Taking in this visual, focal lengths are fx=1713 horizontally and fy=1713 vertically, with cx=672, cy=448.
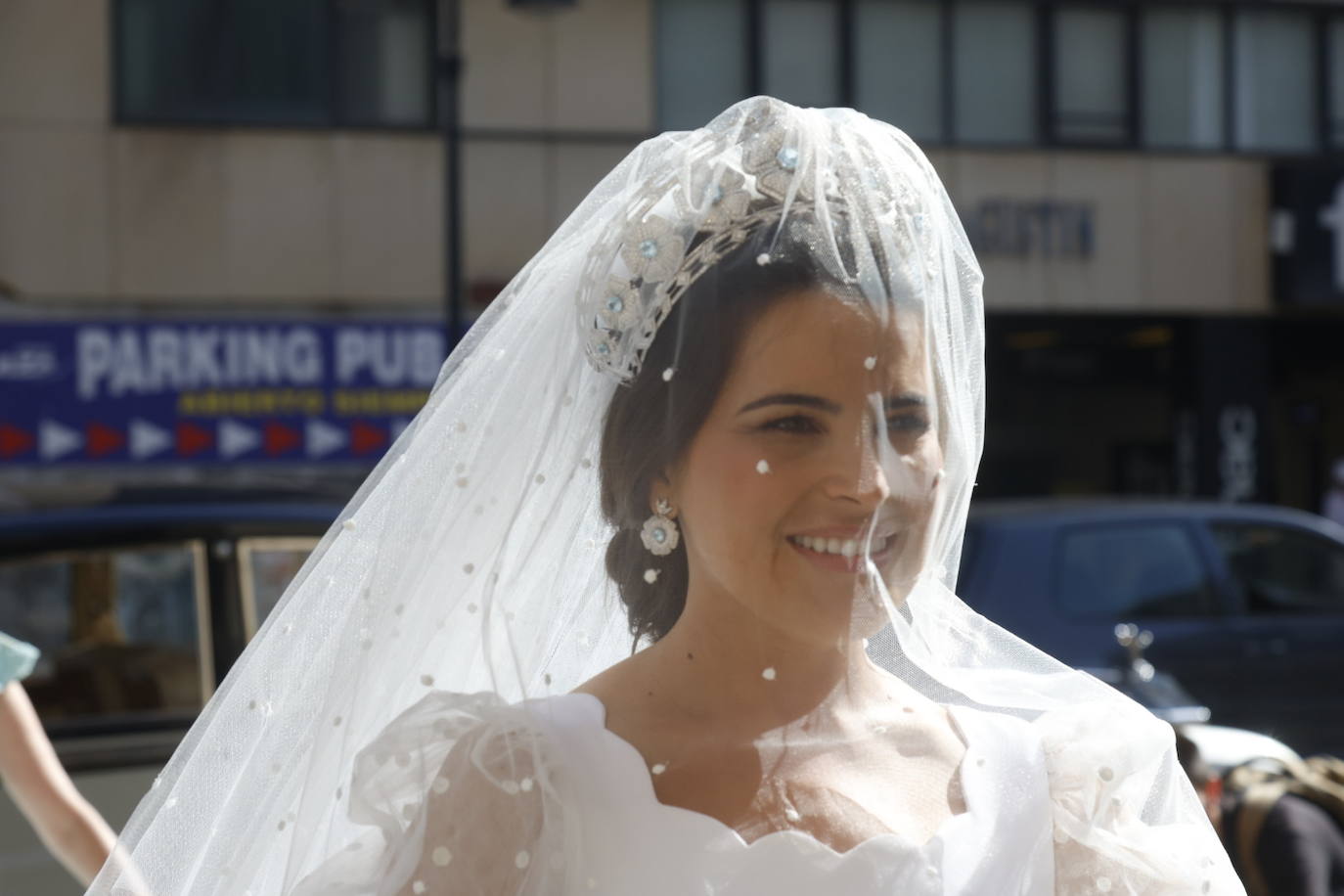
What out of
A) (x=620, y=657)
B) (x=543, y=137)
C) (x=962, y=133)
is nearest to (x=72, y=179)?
(x=543, y=137)

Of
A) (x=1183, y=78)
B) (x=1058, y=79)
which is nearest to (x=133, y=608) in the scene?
(x=1058, y=79)

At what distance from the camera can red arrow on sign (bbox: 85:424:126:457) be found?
12516 millimetres

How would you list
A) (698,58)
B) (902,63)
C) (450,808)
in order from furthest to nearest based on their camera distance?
(902,63), (698,58), (450,808)

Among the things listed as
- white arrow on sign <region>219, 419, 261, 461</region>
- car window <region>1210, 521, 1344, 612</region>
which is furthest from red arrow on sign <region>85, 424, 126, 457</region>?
car window <region>1210, 521, 1344, 612</region>

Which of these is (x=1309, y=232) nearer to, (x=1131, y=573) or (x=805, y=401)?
(x=1131, y=573)

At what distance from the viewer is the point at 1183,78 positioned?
1539 centimetres

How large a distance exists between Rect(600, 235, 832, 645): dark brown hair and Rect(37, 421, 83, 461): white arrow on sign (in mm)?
11580

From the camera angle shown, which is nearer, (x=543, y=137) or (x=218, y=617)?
(x=218, y=617)

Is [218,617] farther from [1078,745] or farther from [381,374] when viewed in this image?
[381,374]

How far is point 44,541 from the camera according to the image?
3.88m

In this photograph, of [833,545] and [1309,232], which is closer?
[833,545]

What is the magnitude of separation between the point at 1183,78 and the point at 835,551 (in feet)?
48.9

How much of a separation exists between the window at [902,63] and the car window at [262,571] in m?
11.3

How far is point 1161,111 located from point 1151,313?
1798mm
